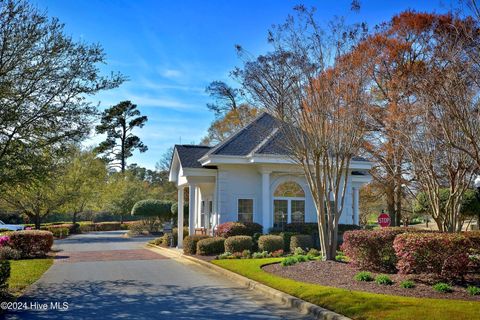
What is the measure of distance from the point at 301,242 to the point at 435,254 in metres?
9.20

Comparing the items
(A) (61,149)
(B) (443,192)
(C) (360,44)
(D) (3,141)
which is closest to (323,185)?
(C) (360,44)

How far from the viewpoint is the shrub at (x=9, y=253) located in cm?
1855

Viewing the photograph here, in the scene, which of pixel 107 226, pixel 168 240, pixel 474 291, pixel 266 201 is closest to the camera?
pixel 474 291

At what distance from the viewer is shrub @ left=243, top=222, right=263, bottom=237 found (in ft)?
68.3

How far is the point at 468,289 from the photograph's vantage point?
31.1 ft

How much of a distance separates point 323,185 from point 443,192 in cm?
1153

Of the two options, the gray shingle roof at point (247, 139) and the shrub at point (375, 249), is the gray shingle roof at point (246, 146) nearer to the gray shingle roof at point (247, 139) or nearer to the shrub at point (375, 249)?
the gray shingle roof at point (247, 139)

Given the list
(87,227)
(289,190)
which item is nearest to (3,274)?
(289,190)

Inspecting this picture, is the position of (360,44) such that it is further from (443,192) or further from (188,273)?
(443,192)

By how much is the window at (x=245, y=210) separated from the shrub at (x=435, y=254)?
12487 millimetres

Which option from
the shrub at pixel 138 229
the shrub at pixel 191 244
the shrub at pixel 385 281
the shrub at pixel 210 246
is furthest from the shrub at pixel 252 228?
the shrub at pixel 138 229

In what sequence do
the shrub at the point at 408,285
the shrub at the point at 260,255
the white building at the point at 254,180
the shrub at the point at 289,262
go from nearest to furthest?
the shrub at the point at 408,285 < the shrub at the point at 289,262 < the shrub at the point at 260,255 < the white building at the point at 254,180

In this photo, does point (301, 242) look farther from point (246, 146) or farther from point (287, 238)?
point (246, 146)

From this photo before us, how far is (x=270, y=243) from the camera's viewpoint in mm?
18734
